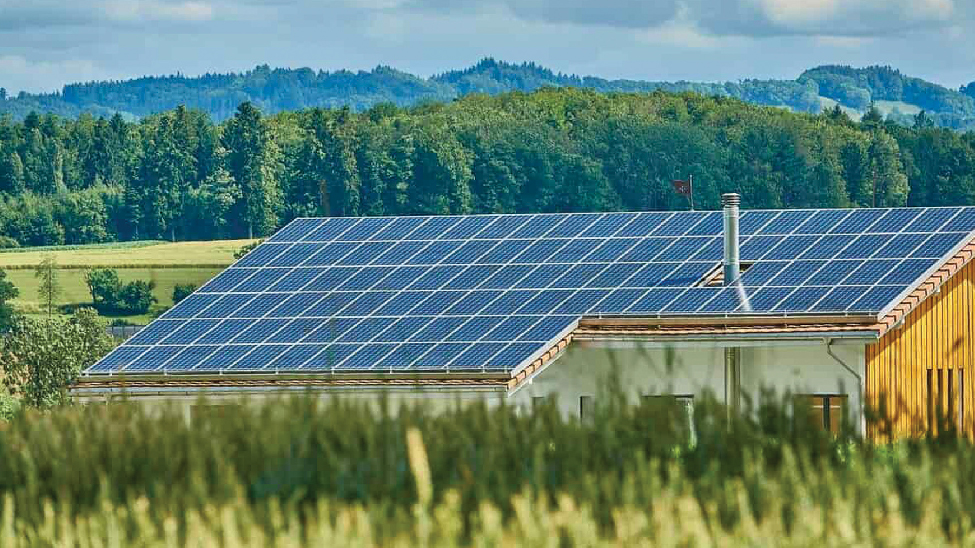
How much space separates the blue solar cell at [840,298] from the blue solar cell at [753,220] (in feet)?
18.5

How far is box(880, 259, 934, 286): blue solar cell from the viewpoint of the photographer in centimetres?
3943

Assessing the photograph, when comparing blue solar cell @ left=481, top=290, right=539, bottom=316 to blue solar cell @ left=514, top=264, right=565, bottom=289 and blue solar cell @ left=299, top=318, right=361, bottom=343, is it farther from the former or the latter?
blue solar cell @ left=299, top=318, right=361, bottom=343

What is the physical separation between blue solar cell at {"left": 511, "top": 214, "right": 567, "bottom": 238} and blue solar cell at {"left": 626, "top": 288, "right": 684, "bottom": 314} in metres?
6.50

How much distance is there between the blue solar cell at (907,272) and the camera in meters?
39.4

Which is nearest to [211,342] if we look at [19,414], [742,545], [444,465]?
[19,414]

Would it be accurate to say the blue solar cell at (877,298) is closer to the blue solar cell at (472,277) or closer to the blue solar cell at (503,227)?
the blue solar cell at (472,277)

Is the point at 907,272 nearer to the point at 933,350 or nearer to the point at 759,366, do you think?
the point at 933,350

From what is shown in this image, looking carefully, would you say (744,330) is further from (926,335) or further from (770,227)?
(770,227)

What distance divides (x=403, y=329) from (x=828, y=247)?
30.4 feet

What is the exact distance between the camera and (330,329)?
42.2 metres

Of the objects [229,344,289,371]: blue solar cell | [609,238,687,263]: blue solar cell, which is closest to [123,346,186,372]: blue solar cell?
[229,344,289,371]: blue solar cell

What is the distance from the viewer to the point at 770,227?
1790 inches

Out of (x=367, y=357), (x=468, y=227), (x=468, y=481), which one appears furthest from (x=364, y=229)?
(x=468, y=481)

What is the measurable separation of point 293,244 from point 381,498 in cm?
3570
